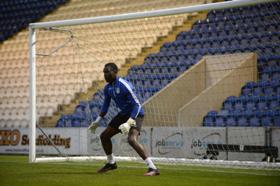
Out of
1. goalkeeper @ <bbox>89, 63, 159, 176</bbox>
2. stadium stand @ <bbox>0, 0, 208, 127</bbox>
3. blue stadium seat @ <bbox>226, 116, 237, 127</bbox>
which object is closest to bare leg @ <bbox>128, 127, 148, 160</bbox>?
goalkeeper @ <bbox>89, 63, 159, 176</bbox>

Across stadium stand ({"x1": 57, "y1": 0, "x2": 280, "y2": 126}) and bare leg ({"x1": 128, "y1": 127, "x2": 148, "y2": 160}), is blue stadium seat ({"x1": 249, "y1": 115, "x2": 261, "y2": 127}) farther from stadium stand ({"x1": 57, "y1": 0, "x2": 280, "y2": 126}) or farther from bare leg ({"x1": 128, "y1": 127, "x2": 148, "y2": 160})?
bare leg ({"x1": 128, "y1": 127, "x2": 148, "y2": 160})

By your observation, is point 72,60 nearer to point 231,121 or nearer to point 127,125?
point 231,121

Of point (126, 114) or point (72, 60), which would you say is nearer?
point (126, 114)

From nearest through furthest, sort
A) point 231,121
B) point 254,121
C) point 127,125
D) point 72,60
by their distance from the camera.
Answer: point 127,125 < point 254,121 < point 231,121 < point 72,60

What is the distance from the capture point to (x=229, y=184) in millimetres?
8258

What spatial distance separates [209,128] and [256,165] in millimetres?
Result: 2894

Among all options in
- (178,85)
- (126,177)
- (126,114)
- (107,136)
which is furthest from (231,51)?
(126,177)

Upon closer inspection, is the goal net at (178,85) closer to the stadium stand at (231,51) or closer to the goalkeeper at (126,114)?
the stadium stand at (231,51)

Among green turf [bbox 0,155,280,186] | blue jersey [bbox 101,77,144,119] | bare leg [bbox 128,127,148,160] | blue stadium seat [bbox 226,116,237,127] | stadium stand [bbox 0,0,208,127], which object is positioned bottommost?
green turf [bbox 0,155,280,186]

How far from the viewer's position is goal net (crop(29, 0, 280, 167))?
13242mm

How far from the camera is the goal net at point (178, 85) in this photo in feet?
43.4

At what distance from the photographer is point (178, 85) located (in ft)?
51.8

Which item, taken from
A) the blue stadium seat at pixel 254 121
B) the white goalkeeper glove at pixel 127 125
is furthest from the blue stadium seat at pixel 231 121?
the white goalkeeper glove at pixel 127 125

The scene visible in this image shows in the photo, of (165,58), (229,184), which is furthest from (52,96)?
(229,184)
